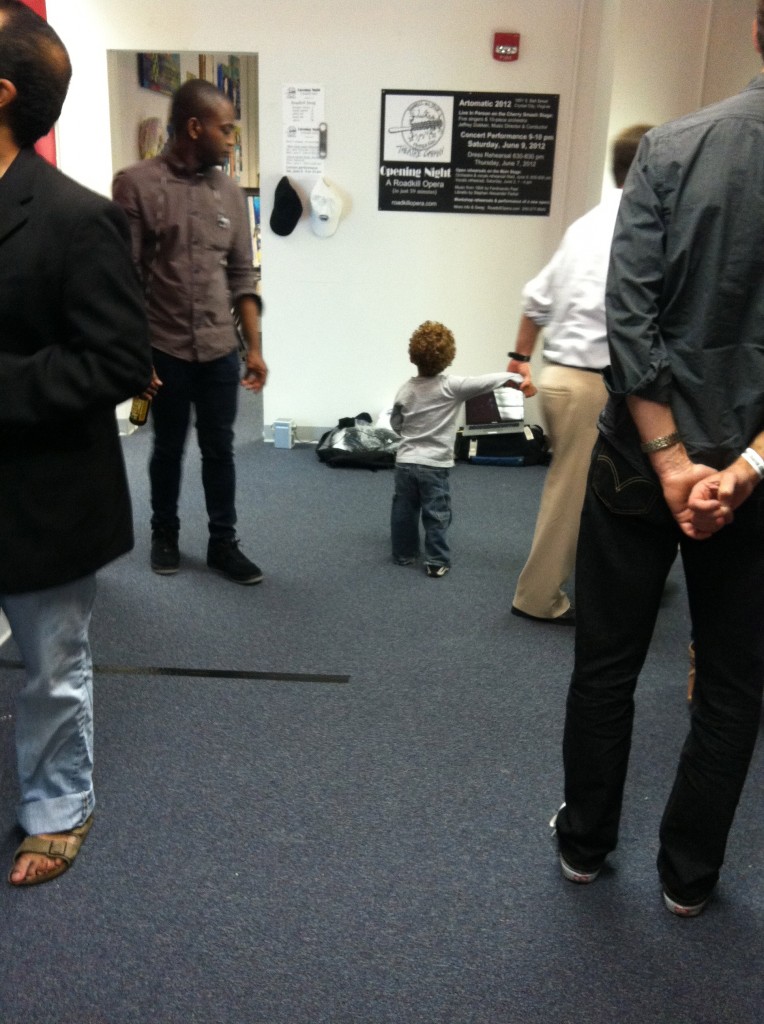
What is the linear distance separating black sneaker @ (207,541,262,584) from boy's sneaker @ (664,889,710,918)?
5.78ft

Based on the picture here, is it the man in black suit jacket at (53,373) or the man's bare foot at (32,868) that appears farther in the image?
the man's bare foot at (32,868)

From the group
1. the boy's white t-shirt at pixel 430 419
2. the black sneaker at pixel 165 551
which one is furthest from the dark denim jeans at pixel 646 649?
the black sneaker at pixel 165 551

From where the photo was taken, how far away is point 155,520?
10.2ft

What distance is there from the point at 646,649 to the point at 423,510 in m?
1.74

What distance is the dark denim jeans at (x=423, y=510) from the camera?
3111 mm

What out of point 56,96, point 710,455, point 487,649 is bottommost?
point 487,649

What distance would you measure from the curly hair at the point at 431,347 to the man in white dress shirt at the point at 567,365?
1.28ft

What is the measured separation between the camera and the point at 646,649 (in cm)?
146

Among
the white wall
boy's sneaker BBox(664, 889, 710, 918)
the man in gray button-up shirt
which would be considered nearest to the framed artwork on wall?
the white wall

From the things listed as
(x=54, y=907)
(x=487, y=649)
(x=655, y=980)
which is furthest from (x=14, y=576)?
(x=487, y=649)

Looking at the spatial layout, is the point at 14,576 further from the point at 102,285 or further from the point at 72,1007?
the point at 72,1007

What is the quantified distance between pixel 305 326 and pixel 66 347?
3491 millimetres

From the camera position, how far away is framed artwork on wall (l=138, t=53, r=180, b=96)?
5.40m

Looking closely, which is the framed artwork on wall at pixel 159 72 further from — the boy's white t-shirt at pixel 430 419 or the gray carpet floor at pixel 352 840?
the gray carpet floor at pixel 352 840
